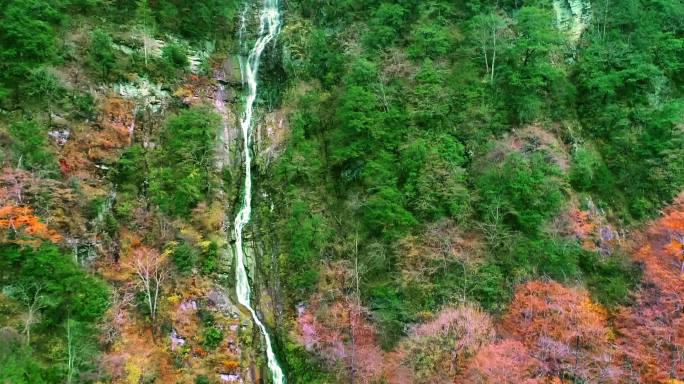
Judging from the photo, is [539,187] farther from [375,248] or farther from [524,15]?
[524,15]

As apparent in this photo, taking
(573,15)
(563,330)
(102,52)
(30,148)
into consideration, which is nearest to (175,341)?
(30,148)

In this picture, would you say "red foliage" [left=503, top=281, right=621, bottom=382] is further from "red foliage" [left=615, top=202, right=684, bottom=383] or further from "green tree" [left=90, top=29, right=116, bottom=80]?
"green tree" [left=90, top=29, right=116, bottom=80]

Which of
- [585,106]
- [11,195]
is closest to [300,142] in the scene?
[11,195]

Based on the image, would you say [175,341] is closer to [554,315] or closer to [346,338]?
[346,338]

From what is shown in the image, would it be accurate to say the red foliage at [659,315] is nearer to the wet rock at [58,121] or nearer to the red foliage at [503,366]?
the red foliage at [503,366]

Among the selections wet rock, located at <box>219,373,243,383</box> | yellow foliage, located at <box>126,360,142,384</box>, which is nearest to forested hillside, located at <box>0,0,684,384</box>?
yellow foliage, located at <box>126,360,142,384</box>

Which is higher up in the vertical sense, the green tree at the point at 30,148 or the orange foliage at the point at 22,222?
the green tree at the point at 30,148

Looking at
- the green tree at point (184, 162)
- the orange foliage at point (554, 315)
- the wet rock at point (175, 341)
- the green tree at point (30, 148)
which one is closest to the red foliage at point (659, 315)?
the orange foliage at point (554, 315)
